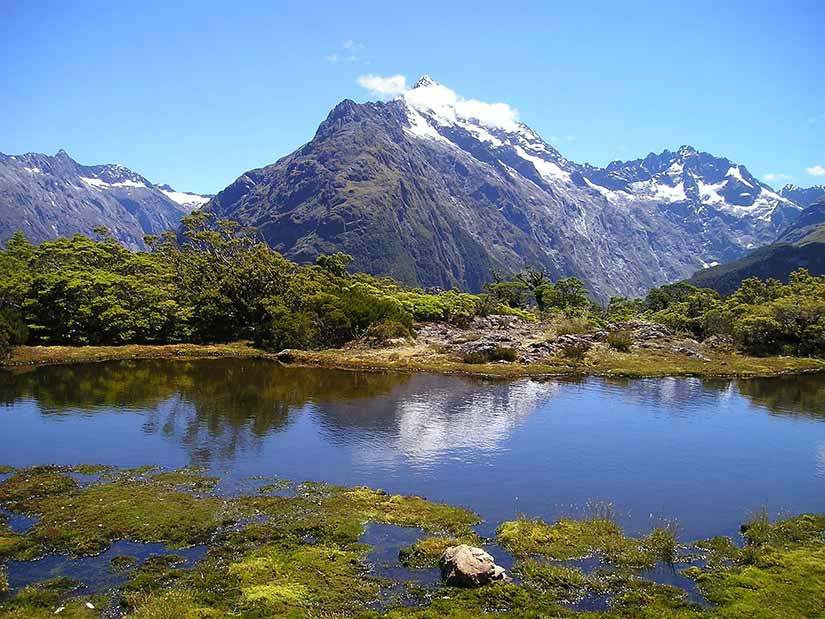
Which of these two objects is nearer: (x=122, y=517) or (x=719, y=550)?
(x=719, y=550)

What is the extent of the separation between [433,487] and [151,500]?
48.1ft

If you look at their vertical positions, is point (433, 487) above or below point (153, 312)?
below

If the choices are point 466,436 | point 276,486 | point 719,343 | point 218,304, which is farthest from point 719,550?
point 719,343

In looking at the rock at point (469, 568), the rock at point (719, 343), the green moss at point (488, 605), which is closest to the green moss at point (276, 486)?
the rock at point (469, 568)

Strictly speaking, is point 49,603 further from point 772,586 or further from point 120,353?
point 120,353

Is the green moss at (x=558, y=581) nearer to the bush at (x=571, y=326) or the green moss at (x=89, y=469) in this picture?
the green moss at (x=89, y=469)

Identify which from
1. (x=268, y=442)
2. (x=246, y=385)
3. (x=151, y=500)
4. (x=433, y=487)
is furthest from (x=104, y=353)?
(x=433, y=487)

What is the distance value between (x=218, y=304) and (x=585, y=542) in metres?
72.4

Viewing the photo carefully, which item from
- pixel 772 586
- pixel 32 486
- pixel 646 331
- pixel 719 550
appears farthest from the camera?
pixel 646 331

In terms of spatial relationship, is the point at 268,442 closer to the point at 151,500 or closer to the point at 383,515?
the point at 151,500

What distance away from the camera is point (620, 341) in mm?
87875

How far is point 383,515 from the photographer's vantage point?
2938 centimetres

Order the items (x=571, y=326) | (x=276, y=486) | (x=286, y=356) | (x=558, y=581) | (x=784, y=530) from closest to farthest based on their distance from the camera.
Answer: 1. (x=558, y=581)
2. (x=784, y=530)
3. (x=276, y=486)
4. (x=286, y=356)
5. (x=571, y=326)

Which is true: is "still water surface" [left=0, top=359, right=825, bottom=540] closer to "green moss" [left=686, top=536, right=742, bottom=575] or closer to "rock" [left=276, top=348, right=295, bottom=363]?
"green moss" [left=686, top=536, right=742, bottom=575]
